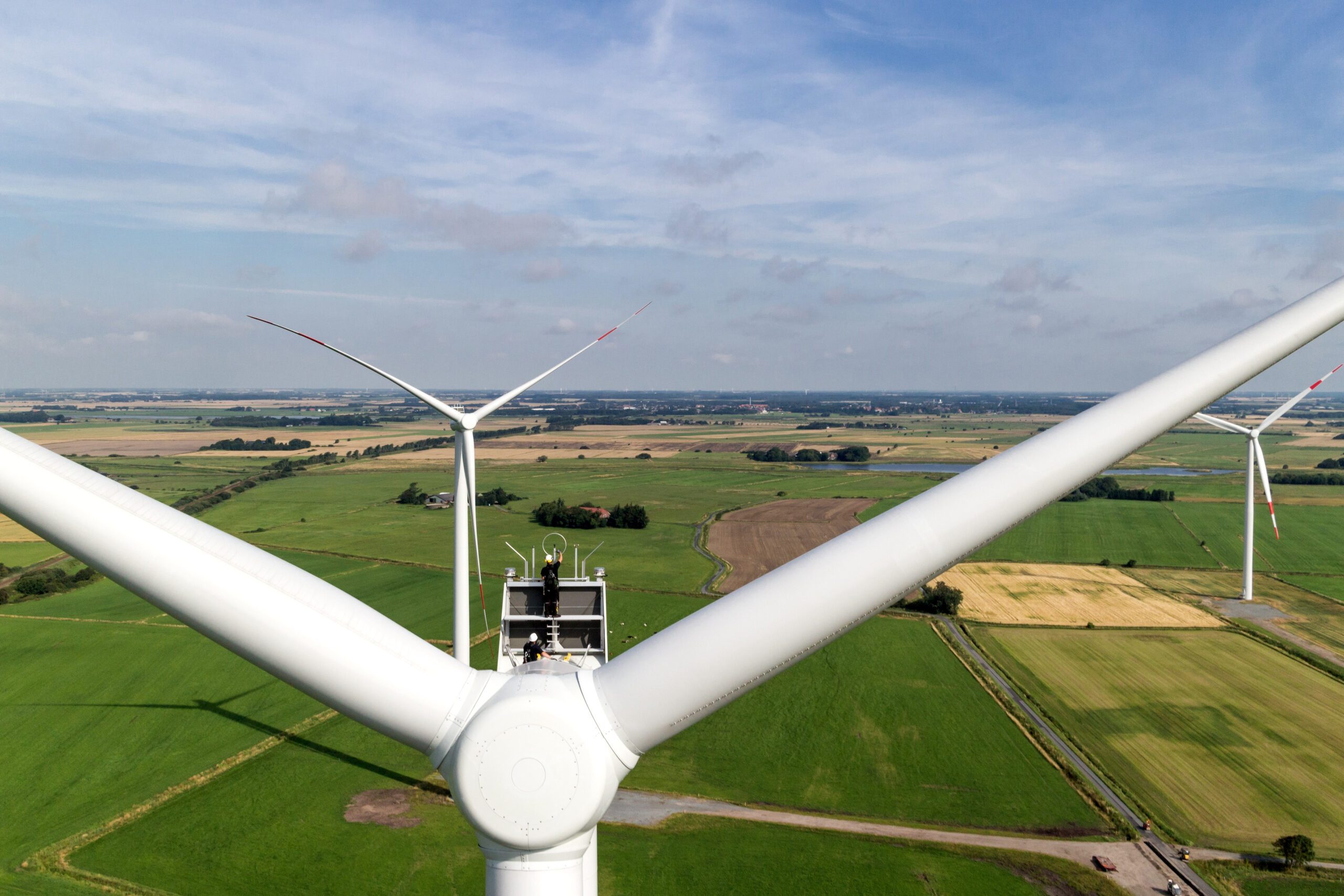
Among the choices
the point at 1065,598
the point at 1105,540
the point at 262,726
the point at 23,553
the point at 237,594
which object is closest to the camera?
the point at 237,594

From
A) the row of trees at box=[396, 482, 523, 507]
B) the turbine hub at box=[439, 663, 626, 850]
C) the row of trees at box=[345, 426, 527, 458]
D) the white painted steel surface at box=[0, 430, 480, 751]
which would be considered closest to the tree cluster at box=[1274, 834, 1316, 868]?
the turbine hub at box=[439, 663, 626, 850]

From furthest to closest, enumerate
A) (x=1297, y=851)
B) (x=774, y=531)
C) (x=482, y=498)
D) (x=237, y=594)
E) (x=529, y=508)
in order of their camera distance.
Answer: (x=482, y=498), (x=529, y=508), (x=774, y=531), (x=1297, y=851), (x=237, y=594)

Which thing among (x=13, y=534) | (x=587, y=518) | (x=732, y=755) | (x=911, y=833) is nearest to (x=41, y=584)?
(x=13, y=534)

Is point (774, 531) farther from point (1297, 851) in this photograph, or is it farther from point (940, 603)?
point (1297, 851)

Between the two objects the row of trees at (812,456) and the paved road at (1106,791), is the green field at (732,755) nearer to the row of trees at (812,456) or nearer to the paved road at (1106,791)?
the paved road at (1106,791)

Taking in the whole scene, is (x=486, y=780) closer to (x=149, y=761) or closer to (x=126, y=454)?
(x=149, y=761)

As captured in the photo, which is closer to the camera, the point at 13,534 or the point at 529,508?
the point at 13,534

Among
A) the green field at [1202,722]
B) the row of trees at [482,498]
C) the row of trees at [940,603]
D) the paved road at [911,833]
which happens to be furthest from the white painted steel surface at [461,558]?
the row of trees at [482,498]

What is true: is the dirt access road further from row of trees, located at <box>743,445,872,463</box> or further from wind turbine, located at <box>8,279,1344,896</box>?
wind turbine, located at <box>8,279,1344,896</box>

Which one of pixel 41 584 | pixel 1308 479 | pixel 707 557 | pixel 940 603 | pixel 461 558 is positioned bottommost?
pixel 707 557
